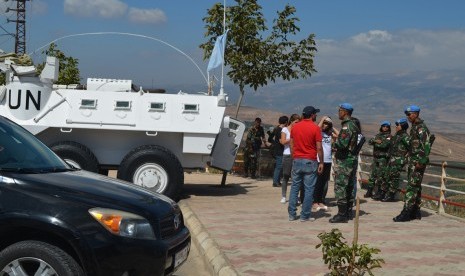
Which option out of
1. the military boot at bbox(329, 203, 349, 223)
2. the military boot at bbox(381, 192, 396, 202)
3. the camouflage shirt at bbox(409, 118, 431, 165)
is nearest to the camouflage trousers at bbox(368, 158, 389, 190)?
the military boot at bbox(381, 192, 396, 202)

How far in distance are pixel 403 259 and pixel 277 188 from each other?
842 centimetres

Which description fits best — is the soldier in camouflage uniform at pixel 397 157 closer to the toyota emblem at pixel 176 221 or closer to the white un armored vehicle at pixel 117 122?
the white un armored vehicle at pixel 117 122

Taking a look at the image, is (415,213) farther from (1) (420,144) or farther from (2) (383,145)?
(2) (383,145)

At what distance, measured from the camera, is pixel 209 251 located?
26.5 feet

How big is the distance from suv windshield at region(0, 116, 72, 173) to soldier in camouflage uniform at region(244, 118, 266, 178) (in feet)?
40.1

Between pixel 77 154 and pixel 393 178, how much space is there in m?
5.89

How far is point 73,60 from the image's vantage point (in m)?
27.0

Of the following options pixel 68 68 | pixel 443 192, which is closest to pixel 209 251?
pixel 443 192

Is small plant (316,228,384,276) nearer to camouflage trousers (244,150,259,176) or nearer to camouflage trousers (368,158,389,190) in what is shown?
camouflage trousers (368,158,389,190)

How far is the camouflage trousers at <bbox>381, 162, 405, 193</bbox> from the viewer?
13.1 metres

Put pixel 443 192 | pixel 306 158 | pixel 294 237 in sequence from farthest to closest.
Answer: pixel 443 192
pixel 306 158
pixel 294 237

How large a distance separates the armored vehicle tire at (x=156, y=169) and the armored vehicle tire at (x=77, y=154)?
1.70 feet

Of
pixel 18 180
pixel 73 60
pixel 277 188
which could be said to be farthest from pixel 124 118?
pixel 73 60

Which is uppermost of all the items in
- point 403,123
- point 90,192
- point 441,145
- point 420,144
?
point 403,123
